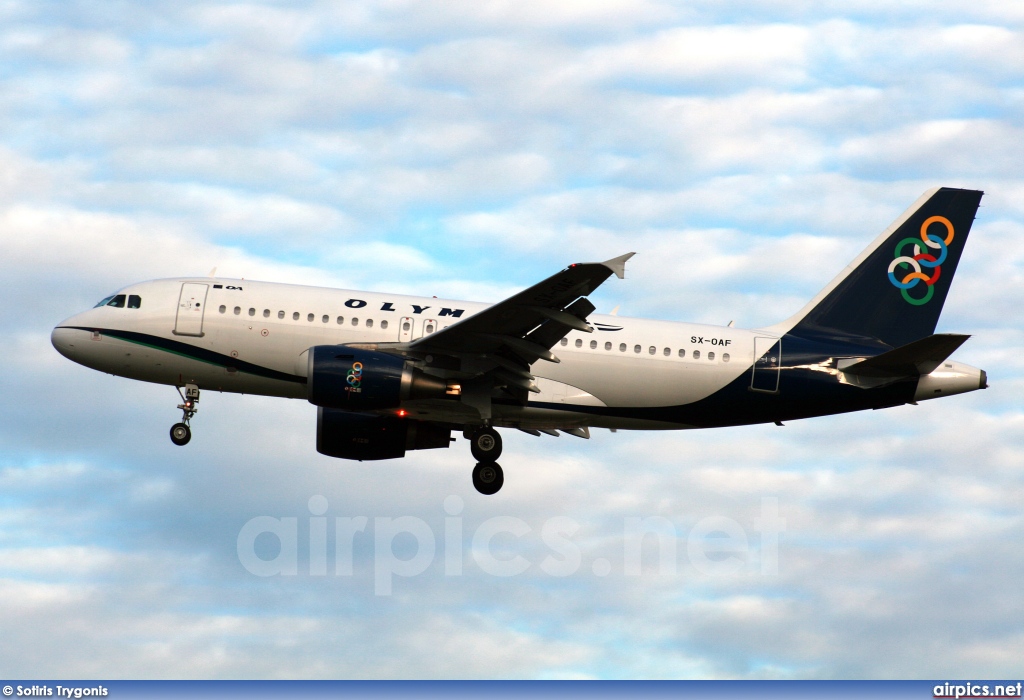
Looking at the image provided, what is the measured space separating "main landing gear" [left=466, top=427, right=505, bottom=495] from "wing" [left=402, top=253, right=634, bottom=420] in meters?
1.34

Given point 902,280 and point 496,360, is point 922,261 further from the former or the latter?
point 496,360

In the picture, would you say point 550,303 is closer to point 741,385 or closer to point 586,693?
point 741,385

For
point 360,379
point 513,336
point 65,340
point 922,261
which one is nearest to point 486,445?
point 513,336

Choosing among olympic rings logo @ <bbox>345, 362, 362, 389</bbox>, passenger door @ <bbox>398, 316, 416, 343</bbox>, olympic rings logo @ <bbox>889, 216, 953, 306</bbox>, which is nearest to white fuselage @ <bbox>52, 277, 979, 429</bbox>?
passenger door @ <bbox>398, 316, 416, 343</bbox>

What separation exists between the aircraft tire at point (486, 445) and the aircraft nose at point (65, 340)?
1128 centimetres

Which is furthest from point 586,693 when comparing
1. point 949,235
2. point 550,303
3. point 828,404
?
point 949,235

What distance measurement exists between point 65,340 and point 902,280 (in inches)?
927

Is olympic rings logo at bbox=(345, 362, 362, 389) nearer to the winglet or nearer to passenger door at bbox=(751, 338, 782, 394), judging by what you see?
the winglet

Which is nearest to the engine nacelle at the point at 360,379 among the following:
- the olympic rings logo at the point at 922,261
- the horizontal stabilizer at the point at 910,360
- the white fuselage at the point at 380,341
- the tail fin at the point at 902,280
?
the white fuselage at the point at 380,341

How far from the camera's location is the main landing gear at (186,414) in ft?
115

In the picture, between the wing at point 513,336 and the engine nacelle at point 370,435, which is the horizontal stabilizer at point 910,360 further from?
the engine nacelle at point 370,435

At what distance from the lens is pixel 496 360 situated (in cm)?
3275

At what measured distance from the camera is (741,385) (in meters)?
34.2

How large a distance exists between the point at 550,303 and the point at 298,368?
297 inches
